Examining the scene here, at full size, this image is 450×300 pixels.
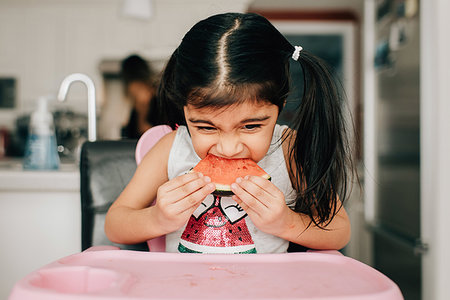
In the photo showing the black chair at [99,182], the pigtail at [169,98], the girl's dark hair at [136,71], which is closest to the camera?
the pigtail at [169,98]

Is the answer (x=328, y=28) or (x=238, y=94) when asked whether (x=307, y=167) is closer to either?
(x=238, y=94)

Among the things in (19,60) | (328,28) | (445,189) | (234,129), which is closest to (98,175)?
(234,129)

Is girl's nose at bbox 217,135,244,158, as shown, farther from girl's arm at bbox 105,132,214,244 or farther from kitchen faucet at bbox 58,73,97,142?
kitchen faucet at bbox 58,73,97,142

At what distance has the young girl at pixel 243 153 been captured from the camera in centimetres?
87

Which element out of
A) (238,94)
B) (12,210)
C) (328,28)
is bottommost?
(12,210)

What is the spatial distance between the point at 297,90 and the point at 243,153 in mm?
221

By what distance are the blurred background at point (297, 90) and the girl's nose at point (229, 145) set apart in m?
0.27

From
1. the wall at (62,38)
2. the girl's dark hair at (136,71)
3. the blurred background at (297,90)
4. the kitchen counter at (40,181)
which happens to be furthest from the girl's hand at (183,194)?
the wall at (62,38)

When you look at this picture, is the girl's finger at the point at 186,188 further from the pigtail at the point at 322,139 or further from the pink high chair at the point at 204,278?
the pigtail at the point at 322,139

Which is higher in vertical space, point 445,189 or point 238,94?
point 238,94

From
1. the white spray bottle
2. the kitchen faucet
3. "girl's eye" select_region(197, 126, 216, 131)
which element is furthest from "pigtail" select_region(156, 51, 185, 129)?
the white spray bottle

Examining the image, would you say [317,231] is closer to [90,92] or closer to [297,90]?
[297,90]

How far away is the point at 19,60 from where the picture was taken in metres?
4.85

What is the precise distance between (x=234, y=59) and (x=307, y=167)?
326 mm
